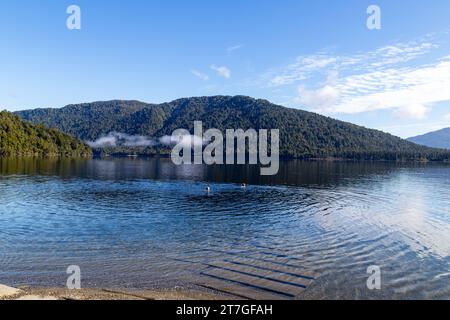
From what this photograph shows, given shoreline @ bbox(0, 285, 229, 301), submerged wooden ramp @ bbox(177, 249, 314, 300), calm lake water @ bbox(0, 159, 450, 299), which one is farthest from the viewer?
calm lake water @ bbox(0, 159, 450, 299)

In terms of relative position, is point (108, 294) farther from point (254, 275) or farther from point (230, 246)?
point (230, 246)

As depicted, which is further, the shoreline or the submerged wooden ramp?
the submerged wooden ramp

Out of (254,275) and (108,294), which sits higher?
(108,294)

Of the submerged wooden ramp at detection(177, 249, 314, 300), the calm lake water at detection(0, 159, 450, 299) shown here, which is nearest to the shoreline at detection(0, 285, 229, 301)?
the calm lake water at detection(0, 159, 450, 299)

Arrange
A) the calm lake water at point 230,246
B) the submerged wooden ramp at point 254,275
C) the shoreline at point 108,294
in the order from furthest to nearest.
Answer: the calm lake water at point 230,246 → the submerged wooden ramp at point 254,275 → the shoreline at point 108,294

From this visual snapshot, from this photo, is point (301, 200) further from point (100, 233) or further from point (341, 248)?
point (100, 233)

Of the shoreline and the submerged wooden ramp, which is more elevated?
the shoreline

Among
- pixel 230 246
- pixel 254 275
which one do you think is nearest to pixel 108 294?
pixel 254 275

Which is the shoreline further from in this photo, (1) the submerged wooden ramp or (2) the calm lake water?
(1) the submerged wooden ramp

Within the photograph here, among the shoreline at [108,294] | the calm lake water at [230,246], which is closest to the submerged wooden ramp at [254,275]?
the calm lake water at [230,246]

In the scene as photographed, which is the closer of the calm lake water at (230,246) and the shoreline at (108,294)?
the shoreline at (108,294)

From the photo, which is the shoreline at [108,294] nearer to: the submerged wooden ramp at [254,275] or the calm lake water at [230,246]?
the calm lake water at [230,246]
